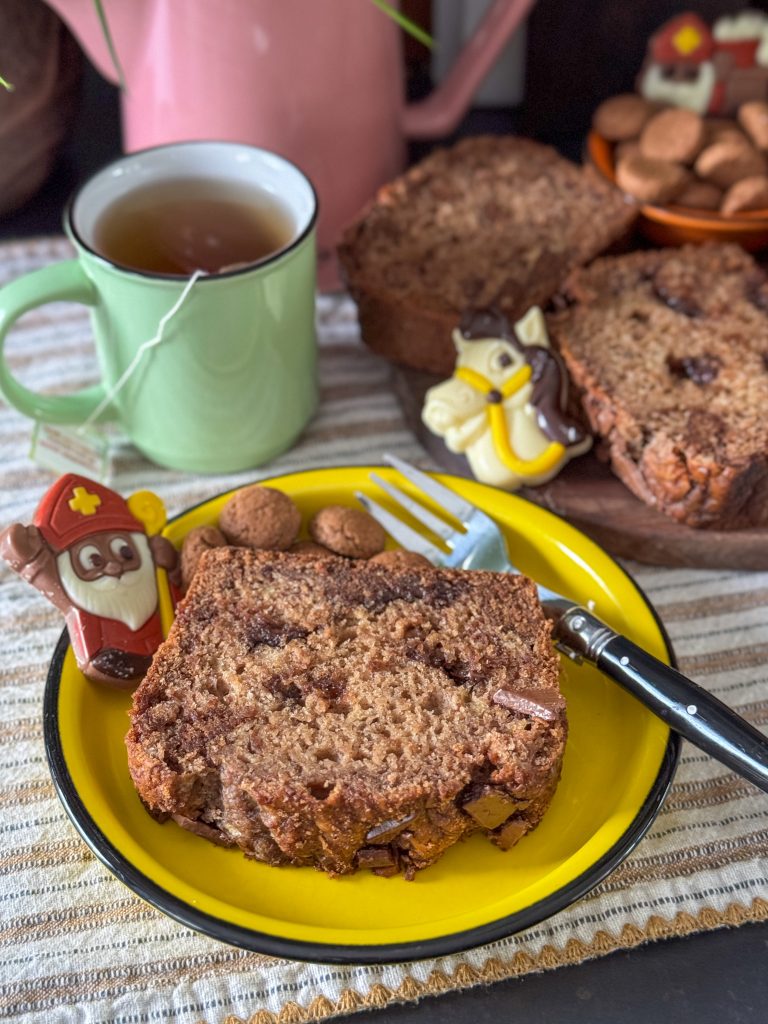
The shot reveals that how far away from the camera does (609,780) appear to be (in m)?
0.97

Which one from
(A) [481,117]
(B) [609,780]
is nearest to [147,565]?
(B) [609,780]

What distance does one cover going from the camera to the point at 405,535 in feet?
3.85

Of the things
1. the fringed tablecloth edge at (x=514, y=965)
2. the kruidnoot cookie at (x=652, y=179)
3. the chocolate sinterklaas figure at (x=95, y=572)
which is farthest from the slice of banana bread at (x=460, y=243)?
the fringed tablecloth edge at (x=514, y=965)

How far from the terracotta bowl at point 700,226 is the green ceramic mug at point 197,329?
542mm

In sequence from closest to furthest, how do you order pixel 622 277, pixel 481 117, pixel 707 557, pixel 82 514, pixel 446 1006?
pixel 446 1006
pixel 82 514
pixel 707 557
pixel 622 277
pixel 481 117

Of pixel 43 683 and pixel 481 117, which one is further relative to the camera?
pixel 481 117

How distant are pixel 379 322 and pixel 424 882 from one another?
78 centimetres

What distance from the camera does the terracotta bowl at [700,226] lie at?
1457 millimetres

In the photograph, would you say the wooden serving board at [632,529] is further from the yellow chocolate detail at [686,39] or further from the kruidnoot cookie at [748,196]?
the yellow chocolate detail at [686,39]

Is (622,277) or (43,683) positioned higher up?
(622,277)

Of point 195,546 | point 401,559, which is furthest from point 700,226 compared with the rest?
point 195,546

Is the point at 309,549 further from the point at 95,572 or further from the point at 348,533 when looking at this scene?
the point at 95,572

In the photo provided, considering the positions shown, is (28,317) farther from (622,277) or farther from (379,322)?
(622,277)

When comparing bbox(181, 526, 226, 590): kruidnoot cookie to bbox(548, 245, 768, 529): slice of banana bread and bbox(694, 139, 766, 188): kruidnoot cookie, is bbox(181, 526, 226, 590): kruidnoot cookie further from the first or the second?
bbox(694, 139, 766, 188): kruidnoot cookie
